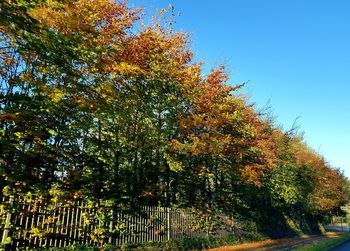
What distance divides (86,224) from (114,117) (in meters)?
4.29

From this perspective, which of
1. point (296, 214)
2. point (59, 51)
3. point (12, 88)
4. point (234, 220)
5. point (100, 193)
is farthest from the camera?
point (296, 214)

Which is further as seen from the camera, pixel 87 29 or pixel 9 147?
pixel 87 29

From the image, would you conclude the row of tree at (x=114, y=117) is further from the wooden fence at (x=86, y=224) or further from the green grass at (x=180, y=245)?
the green grass at (x=180, y=245)

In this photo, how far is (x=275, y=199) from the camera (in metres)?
31.7

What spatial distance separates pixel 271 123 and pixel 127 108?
20.9m

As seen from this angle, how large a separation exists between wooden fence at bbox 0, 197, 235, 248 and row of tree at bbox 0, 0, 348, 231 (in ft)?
2.06

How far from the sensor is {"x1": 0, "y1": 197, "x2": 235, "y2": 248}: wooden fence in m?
10.4

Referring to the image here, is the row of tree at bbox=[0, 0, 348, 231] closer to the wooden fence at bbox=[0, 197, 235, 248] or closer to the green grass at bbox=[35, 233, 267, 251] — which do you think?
the wooden fence at bbox=[0, 197, 235, 248]

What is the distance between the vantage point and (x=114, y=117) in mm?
13945

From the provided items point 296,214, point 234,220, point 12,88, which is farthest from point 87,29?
point 296,214

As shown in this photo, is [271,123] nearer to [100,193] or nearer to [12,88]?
[100,193]

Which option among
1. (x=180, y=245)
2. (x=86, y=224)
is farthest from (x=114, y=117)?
(x=180, y=245)

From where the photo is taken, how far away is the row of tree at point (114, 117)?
1088 centimetres

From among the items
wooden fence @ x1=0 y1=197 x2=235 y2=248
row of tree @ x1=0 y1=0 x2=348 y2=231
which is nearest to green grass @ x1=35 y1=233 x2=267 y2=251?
wooden fence @ x1=0 y1=197 x2=235 y2=248
